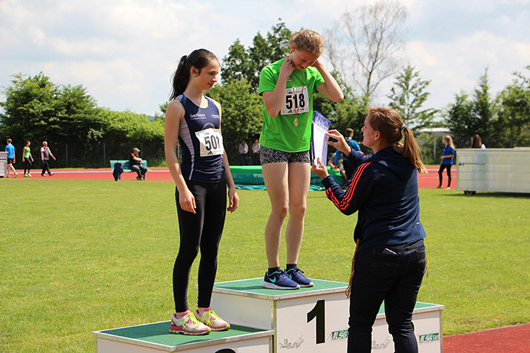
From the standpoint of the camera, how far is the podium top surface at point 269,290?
4.68m

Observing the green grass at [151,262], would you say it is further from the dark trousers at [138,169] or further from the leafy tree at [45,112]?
the leafy tree at [45,112]

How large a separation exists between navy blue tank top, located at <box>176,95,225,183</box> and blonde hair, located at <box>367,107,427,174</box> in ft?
3.84

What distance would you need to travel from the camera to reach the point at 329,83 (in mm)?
5215

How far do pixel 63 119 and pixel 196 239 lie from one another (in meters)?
47.1

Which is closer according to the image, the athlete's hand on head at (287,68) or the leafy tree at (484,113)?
the athlete's hand on head at (287,68)

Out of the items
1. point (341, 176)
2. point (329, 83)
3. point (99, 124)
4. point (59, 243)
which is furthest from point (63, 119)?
point (329, 83)

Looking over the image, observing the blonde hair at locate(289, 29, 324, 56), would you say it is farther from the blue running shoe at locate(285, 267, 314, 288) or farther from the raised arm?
the blue running shoe at locate(285, 267, 314, 288)

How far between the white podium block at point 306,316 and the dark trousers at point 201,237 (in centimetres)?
47

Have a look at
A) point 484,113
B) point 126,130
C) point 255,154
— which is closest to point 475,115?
point 484,113

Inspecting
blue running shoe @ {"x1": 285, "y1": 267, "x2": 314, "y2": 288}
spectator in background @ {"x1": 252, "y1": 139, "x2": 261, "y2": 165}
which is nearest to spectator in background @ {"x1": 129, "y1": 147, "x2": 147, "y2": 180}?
spectator in background @ {"x1": 252, "y1": 139, "x2": 261, "y2": 165}

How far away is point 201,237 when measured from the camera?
4484 millimetres

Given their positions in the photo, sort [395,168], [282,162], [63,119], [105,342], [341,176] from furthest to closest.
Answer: [63,119]
[341,176]
[282,162]
[105,342]
[395,168]

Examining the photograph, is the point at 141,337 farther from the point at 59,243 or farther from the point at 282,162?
the point at 59,243

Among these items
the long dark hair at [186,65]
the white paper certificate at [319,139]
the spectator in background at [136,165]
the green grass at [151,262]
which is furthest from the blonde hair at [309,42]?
the spectator in background at [136,165]
